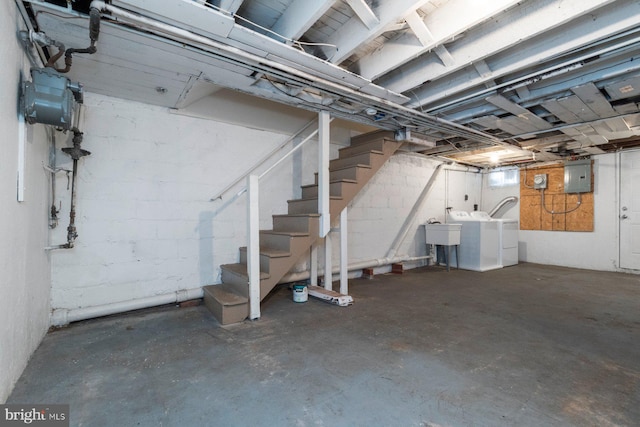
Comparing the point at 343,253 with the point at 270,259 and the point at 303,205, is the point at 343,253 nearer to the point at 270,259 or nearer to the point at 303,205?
the point at 303,205

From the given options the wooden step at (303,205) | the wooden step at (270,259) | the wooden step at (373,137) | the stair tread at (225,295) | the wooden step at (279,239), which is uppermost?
the wooden step at (373,137)

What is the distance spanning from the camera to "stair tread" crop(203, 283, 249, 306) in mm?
2696

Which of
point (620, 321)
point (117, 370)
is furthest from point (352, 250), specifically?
point (117, 370)

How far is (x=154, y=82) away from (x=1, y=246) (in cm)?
→ 178

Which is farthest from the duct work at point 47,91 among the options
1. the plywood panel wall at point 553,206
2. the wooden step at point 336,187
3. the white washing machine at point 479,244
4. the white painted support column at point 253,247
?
the plywood panel wall at point 553,206

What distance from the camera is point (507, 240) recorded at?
19.1ft

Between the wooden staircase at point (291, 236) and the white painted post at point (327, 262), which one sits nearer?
the wooden staircase at point (291, 236)

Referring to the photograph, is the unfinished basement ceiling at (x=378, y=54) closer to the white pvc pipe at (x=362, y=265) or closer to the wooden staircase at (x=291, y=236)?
the wooden staircase at (x=291, y=236)

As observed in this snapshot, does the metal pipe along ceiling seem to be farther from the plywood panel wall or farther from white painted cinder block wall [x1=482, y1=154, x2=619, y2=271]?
white painted cinder block wall [x1=482, y1=154, x2=619, y2=271]

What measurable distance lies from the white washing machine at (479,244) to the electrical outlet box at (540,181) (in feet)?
4.83

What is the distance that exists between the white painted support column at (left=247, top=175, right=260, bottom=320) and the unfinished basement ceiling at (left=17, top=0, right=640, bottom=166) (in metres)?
1.02

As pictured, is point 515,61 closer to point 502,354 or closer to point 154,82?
point 502,354

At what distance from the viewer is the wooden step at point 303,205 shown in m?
3.39

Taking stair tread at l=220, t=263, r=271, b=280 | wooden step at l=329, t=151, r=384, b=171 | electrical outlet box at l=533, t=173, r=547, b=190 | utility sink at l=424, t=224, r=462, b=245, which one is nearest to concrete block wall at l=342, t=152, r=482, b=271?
utility sink at l=424, t=224, r=462, b=245
